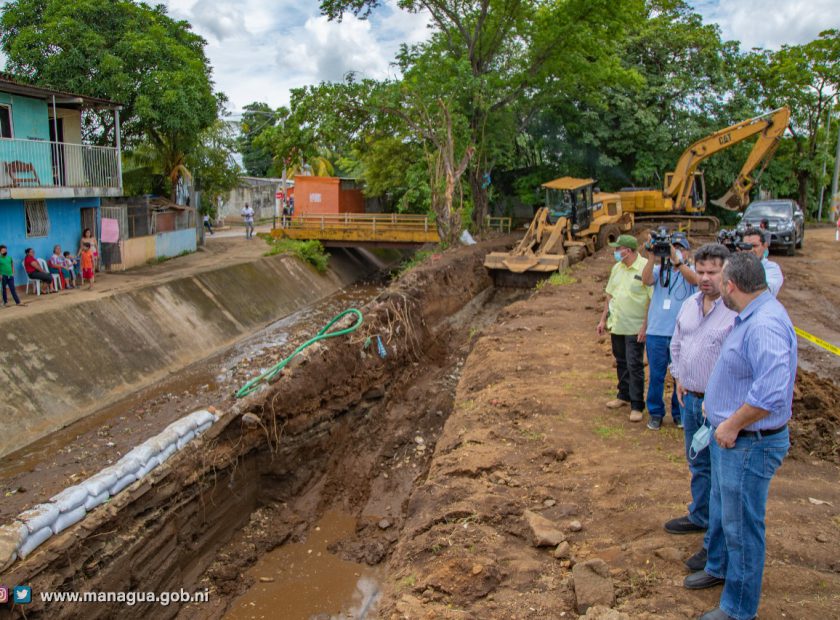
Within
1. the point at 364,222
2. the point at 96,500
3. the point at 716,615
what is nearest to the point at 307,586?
the point at 96,500

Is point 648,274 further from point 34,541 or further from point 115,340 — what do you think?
point 115,340

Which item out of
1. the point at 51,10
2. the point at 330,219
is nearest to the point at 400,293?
the point at 330,219

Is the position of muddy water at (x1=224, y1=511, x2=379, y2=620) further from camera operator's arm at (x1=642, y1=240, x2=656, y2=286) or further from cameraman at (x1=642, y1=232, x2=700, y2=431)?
camera operator's arm at (x1=642, y1=240, x2=656, y2=286)

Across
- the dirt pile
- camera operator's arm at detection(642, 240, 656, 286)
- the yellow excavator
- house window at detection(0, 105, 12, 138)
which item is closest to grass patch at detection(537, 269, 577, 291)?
the yellow excavator

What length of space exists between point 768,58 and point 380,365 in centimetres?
3043

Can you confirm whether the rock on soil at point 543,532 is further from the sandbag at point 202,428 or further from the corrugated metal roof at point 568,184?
the corrugated metal roof at point 568,184

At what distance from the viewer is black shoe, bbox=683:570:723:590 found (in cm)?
401

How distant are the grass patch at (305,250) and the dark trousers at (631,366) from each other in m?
18.8

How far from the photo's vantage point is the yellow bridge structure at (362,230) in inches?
980

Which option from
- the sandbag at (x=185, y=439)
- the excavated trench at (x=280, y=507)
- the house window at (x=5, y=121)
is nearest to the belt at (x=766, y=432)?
the excavated trench at (x=280, y=507)

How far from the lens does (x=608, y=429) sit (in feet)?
23.3

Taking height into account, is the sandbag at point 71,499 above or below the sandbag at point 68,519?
above

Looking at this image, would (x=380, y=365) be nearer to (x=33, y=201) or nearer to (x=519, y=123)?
(x=33, y=201)

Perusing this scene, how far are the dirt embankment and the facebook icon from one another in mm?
2906
